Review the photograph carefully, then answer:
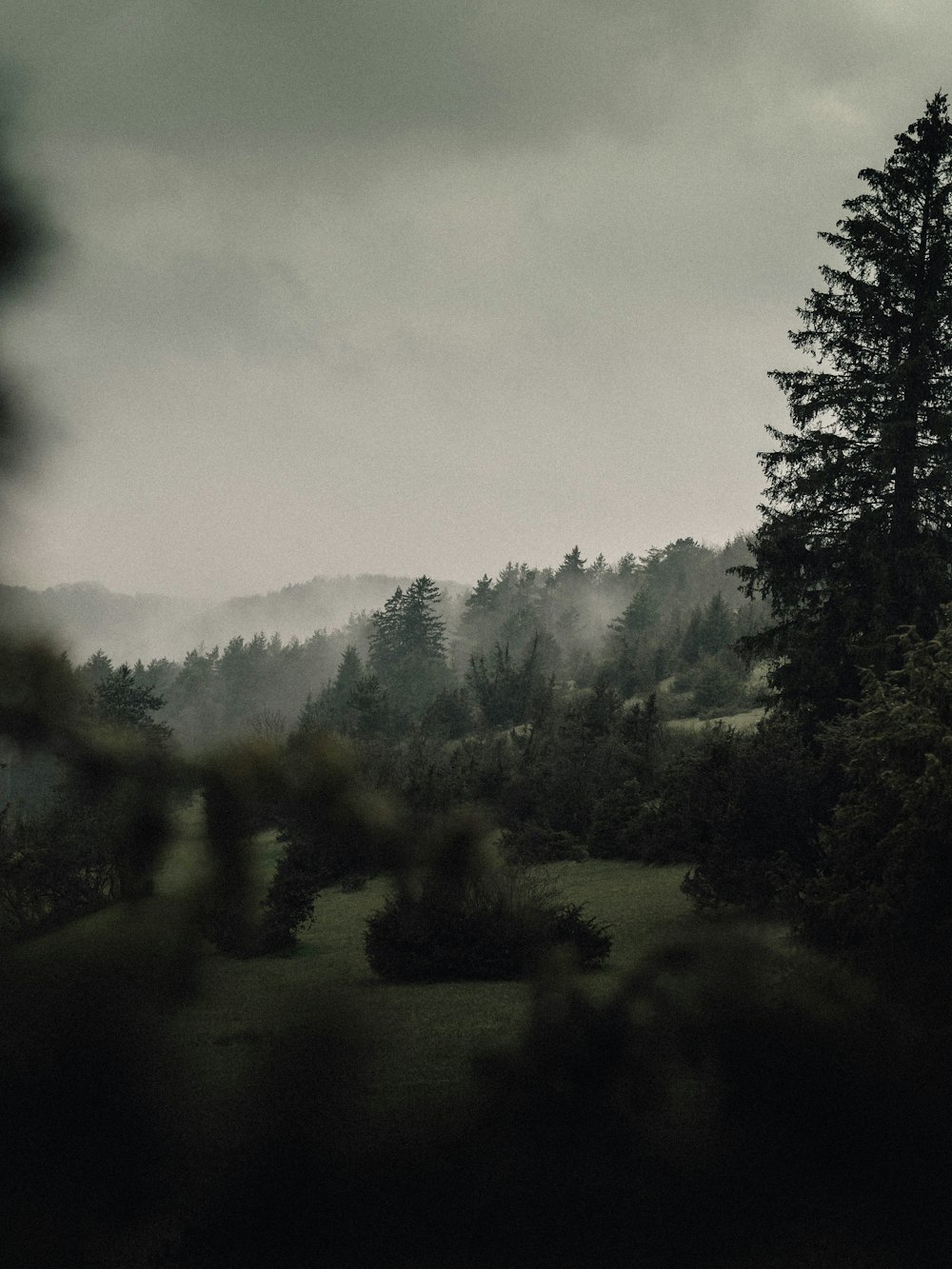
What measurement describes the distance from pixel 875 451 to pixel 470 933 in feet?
58.2

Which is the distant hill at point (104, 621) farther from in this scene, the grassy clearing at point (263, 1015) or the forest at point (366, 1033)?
the grassy clearing at point (263, 1015)

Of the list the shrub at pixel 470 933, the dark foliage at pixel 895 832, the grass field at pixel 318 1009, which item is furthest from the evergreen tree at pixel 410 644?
the grass field at pixel 318 1009

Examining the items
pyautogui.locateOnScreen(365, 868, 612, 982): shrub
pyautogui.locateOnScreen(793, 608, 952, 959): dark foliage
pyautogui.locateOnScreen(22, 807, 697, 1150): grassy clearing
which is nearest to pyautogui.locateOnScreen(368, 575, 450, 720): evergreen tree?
pyautogui.locateOnScreen(793, 608, 952, 959): dark foliage

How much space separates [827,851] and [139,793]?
9.22m

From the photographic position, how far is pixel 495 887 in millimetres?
2305

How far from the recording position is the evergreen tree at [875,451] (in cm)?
1642

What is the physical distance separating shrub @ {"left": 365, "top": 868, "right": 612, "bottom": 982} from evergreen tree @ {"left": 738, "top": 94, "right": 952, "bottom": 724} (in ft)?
46.1

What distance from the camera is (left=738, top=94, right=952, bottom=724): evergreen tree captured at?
16422 millimetres

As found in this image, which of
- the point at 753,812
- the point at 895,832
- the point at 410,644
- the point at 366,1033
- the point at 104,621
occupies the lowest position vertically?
the point at 753,812

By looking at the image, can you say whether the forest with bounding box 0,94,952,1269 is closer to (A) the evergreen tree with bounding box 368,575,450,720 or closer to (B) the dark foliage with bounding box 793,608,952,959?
(B) the dark foliage with bounding box 793,608,952,959

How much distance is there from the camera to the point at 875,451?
1706 cm

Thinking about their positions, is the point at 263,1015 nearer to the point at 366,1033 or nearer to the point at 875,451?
the point at 366,1033

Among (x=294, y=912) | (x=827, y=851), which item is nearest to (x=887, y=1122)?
(x=294, y=912)

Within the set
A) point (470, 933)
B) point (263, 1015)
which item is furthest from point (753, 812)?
point (263, 1015)
